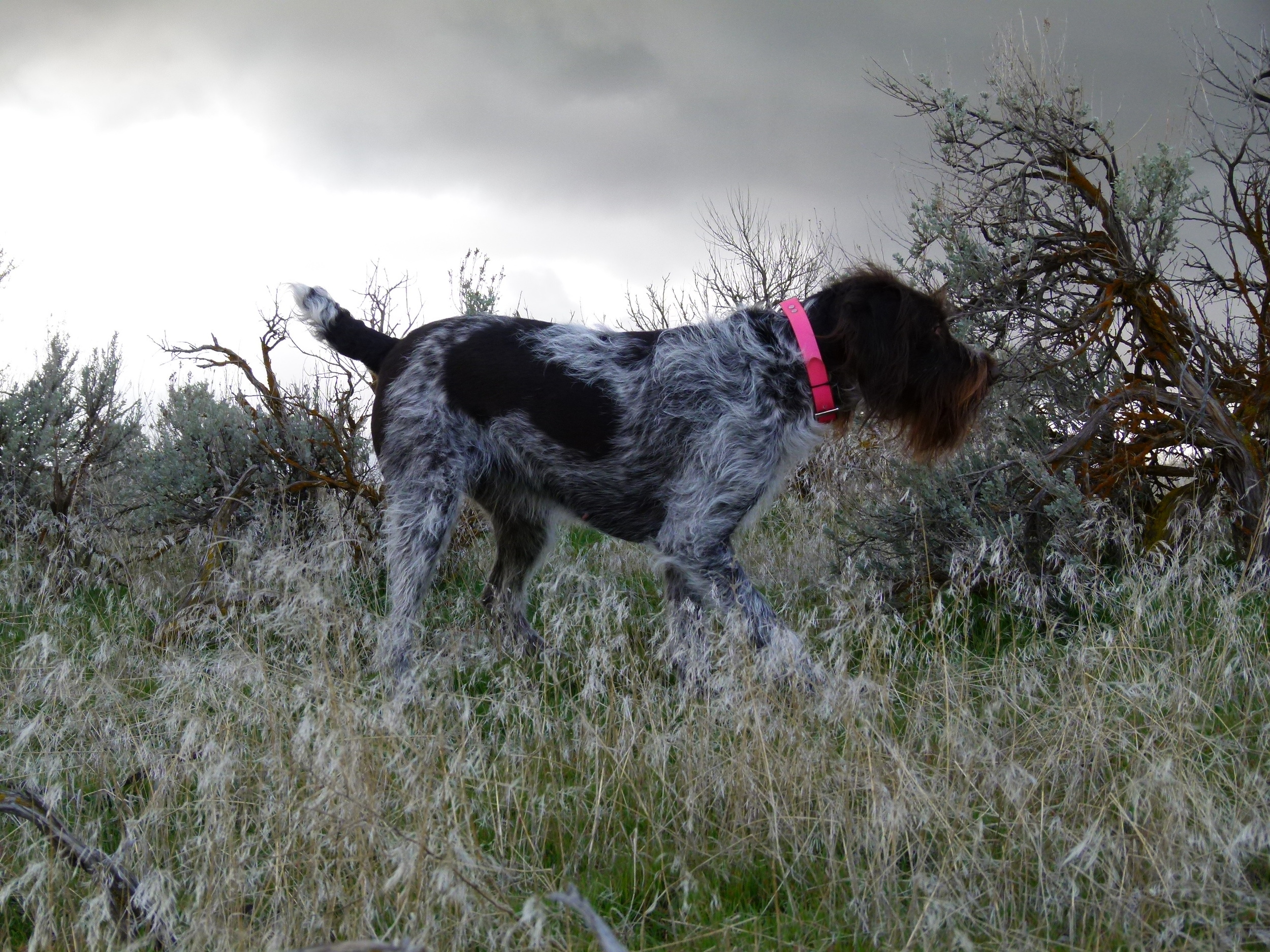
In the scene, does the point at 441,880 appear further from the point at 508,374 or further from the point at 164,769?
the point at 508,374

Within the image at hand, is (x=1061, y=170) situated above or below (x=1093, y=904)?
above

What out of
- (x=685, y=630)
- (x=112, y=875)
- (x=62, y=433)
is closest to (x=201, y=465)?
(x=62, y=433)

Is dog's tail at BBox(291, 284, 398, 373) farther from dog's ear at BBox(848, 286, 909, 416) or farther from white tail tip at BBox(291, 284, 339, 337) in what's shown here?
dog's ear at BBox(848, 286, 909, 416)

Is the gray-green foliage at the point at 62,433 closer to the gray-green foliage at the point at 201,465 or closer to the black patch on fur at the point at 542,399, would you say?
the gray-green foliage at the point at 201,465

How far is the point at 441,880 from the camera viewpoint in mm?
1905

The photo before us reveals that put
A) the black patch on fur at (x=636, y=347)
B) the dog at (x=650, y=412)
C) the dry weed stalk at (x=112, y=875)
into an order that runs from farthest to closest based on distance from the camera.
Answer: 1. the black patch on fur at (x=636, y=347)
2. the dog at (x=650, y=412)
3. the dry weed stalk at (x=112, y=875)

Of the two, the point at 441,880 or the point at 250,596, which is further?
the point at 250,596

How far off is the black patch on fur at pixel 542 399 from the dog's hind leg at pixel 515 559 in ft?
1.55

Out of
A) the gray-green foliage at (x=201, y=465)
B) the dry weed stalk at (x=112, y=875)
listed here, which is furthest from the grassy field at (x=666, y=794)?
the gray-green foliage at (x=201, y=465)

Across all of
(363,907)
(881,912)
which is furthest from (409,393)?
(881,912)

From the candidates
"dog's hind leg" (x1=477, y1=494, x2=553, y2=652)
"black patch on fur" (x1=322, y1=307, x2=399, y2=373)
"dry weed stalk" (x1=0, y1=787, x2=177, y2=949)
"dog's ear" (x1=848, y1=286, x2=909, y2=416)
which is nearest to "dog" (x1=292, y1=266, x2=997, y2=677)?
"dog's ear" (x1=848, y1=286, x2=909, y2=416)

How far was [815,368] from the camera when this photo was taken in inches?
153

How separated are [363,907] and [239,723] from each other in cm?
103

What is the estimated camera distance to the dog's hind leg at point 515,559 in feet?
14.3
